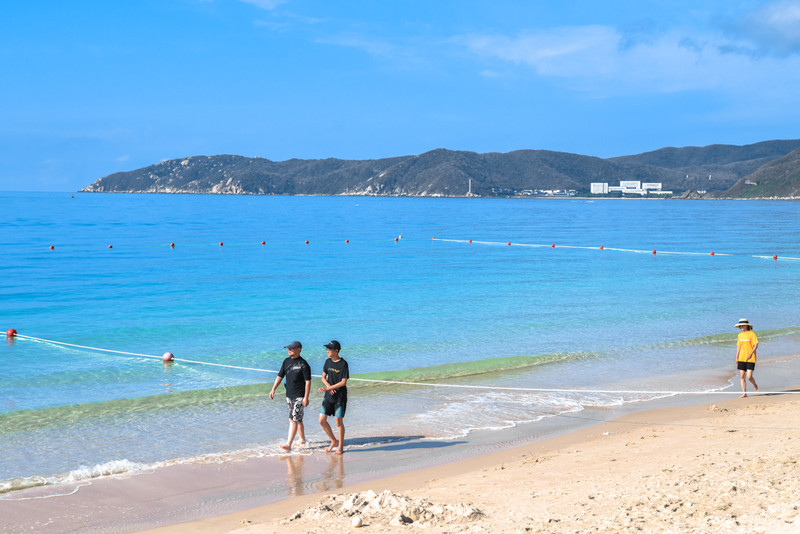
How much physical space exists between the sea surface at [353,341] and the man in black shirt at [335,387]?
95 centimetres

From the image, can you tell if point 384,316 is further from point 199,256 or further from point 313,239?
point 313,239

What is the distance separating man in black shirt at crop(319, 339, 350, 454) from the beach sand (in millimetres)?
1370

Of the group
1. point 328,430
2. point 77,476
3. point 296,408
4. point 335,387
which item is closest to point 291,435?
point 296,408

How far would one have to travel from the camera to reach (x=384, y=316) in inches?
977

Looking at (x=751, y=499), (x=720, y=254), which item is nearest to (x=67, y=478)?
(x=751, y=499)

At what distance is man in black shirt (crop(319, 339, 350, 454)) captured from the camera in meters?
10.3

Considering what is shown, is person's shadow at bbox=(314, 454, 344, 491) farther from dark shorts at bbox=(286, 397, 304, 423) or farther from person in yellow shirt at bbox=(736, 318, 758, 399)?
person in yellow shirt at bbox=(736, 318, 758, 399)

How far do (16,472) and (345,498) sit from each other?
16.3 ft

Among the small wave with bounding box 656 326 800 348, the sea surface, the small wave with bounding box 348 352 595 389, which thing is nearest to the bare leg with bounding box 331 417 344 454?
the sea surface

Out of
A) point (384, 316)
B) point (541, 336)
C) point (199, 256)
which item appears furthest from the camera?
point (199, 256)

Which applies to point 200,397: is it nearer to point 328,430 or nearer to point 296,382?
point 296,382

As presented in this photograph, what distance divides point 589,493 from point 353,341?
43.1 feet

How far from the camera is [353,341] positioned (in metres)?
20.7

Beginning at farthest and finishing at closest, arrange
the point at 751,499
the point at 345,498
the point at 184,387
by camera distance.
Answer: the point at 184,387
the point at 345,498
the point at 751,499
